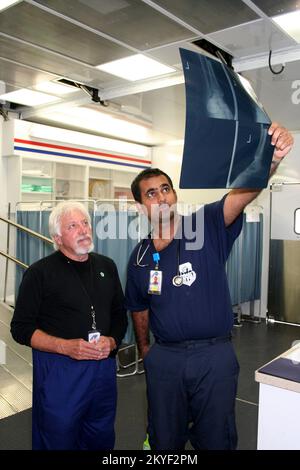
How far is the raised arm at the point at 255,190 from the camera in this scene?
122cm

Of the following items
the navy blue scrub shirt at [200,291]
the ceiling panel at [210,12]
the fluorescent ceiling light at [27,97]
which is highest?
the fluorescent ceiling light at [27,97]

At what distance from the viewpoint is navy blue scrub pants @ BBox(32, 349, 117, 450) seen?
6.07 ft

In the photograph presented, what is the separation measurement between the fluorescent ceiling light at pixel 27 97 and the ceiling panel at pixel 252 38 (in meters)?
2.71

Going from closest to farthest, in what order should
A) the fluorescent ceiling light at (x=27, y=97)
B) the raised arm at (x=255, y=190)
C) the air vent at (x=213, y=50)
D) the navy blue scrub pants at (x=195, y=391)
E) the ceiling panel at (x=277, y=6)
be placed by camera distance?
the raised arm at (x=255, y=190), the navy blue scrub pants at (x=195, y=391), the ceiling panel at (x=277, y=6), the air vent at (x=213, y=50), the fluorescent ceiling light at (x=27, y=97)

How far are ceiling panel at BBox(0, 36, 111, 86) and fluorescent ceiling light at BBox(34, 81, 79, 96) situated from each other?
A: 0.32 m

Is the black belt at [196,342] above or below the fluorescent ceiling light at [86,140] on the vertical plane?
below

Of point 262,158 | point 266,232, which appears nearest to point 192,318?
point 262,158

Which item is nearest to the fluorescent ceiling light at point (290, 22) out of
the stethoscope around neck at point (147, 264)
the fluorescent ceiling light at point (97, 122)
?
the stethoscope around neck at point (147, 264)

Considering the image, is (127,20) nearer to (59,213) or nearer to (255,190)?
(59,213)

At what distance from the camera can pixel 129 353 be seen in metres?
4.56

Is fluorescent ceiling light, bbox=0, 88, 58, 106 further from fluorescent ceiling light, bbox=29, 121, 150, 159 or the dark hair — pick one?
the dark hair

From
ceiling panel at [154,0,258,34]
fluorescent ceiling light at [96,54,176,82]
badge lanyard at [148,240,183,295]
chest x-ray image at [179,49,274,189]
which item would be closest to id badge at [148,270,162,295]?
badge lanyard at [148,240,183,295]

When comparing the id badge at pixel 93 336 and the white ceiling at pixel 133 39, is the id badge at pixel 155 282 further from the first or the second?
the white ceiling at pixel 133 39
